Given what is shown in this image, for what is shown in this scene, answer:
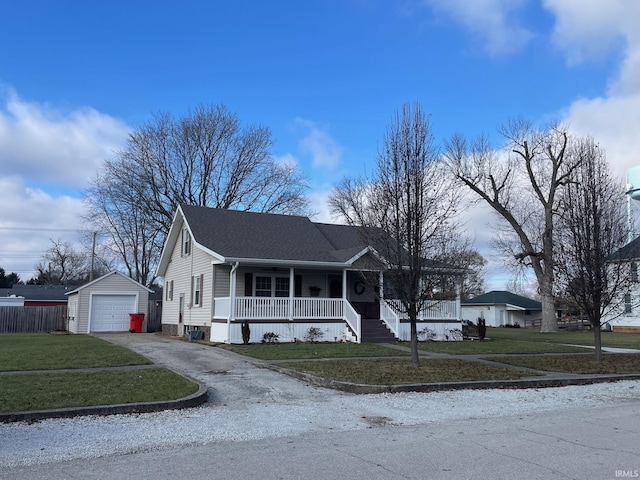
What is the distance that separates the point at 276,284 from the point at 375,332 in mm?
4605

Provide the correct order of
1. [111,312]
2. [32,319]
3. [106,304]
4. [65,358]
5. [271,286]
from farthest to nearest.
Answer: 1. [32,319]
2. [111,312]
3. [106,304]
4. [271,286]
5. [65,358]

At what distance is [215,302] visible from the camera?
2228 centimetres

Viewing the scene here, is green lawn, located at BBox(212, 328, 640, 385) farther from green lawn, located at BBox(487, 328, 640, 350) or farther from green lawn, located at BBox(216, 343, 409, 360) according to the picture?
green lawn, located at BBox(487, 328, 640, 350)

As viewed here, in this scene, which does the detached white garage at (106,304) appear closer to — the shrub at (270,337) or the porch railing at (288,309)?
the porch railing at (288,309)

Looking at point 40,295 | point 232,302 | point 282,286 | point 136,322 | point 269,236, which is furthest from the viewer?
point 40,295

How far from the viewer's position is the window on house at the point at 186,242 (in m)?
25.8

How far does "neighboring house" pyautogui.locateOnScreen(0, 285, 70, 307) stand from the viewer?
42469 mm

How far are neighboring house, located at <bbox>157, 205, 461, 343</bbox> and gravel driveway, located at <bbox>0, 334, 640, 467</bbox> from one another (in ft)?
25.8

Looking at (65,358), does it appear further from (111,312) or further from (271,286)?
(111,312)

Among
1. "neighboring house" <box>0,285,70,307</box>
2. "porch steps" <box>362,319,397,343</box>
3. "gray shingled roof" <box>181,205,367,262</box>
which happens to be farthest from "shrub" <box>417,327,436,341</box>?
Answer: "neighboring house" <box>0,285,70,307</box>

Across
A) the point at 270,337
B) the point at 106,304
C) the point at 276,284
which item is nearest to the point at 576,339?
the point at 276,284

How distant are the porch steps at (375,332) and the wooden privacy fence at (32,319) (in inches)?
753

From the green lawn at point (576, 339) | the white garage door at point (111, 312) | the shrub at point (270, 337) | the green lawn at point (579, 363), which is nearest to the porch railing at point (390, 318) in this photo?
the shrub at point (270, 337)

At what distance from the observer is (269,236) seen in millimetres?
24141
